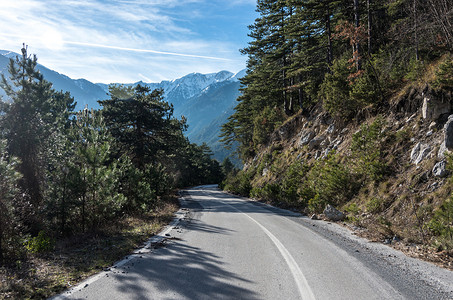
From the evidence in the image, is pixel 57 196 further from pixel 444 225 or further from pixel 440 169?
pixel 440 169

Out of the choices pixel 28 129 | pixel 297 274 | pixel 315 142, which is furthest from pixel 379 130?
pixel 28 129

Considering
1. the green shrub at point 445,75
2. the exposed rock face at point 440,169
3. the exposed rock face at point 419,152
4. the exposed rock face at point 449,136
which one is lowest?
the exposed rock face at point 440,169

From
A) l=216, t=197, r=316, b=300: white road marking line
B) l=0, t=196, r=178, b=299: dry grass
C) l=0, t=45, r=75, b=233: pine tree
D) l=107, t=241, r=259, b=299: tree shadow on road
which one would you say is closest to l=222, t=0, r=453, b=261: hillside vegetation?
l=216, t=197, r=316, b=300: white road marking line

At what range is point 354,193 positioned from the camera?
12.4 meters

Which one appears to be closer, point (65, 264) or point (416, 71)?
point (65, 264)

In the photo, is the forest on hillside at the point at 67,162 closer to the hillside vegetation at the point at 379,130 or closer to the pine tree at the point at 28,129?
the pine tree at the point at 28,129

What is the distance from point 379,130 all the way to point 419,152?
10.6 feet

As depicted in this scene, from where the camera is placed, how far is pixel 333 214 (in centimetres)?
1155

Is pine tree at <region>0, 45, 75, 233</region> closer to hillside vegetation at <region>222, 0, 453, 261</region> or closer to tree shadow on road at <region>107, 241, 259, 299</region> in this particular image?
tree shadow on road at <region>107, 241, 259, 299</region>

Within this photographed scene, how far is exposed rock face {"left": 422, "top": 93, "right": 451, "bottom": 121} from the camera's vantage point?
10688 millimetres

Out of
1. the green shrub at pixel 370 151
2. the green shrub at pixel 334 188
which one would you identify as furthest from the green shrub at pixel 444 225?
the green shrub at pixel 334 188

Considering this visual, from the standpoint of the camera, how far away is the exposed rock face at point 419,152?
10.0 metres

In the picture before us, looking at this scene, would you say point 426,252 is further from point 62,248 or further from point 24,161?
point 24,161

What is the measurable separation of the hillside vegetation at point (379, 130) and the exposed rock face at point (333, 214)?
0.37 meters
